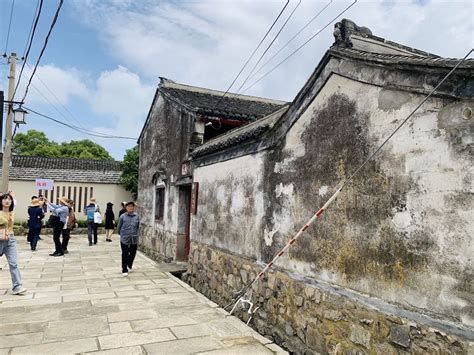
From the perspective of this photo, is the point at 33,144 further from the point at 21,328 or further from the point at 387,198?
the point at 387,198

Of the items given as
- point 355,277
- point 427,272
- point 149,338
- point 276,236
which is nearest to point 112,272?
point 149,338

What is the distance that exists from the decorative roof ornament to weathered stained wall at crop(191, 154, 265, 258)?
6.56 feet

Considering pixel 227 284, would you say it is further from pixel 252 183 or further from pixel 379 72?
pixel 379 72

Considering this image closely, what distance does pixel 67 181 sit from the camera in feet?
67.1

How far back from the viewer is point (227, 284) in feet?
20.9

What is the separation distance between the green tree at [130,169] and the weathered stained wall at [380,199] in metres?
16.0

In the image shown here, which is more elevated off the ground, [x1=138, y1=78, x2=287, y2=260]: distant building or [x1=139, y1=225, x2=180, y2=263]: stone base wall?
[x1=138, y1=78, x2=287, y2=260]: distant building

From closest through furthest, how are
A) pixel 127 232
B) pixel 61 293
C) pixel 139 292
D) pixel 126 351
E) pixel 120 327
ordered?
pixel 126 351 → pixel 120 327 → pixel 61 293 → pixel 139 292 → pixel 127 232

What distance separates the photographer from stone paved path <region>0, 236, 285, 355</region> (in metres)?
4.30

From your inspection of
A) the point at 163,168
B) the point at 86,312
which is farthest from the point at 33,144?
the point at 86,312

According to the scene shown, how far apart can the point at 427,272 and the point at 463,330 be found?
44 centimetres

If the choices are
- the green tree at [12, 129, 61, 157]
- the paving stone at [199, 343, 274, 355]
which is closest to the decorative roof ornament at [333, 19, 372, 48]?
the paving stone at [199, 343, 274, 355]

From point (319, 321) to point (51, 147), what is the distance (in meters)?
33.6

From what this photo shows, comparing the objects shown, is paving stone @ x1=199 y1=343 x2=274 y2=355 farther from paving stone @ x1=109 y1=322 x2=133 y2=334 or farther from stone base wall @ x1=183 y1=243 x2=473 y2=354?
A: paving stone @ x1=109 y1=322 x2=133 y2=334
